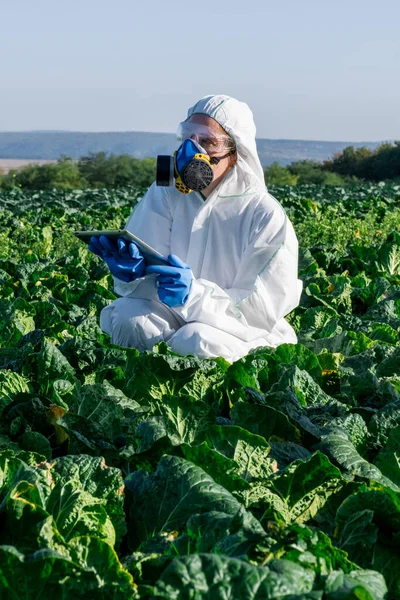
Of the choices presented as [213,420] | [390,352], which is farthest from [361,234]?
[213,420]

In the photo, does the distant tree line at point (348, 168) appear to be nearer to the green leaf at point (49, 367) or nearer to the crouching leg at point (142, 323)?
the crouching leg at point (142, 323)

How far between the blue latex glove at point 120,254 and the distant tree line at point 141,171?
34716 millimetres

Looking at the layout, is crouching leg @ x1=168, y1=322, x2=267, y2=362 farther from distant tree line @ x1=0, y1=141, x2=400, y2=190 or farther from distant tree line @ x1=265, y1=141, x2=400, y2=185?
distant tree line @ x1=265, y1=141, x2=400, y2=185

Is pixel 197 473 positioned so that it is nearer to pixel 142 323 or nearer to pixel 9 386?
pixel 9 386

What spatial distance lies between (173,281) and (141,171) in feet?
142

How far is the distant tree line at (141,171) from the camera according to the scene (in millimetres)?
44781

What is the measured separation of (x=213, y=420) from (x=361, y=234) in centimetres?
895

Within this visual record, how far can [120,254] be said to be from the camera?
4.28 meters

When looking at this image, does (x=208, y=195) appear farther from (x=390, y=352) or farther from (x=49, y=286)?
(x=49, y=286)

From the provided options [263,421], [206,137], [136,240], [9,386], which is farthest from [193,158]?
[263,421]

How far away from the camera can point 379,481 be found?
2.43 meters

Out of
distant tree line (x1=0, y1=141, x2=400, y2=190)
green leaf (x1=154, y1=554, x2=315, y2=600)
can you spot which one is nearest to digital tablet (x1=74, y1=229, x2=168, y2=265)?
green leaf (x1=154, y1=554, x2=315, y2=600)

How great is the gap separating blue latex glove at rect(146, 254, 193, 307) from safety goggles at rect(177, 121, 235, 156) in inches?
26.1

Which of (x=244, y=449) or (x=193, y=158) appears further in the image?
(x=193, y=158)
